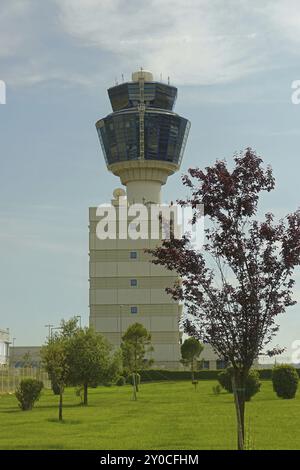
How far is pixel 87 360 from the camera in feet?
181

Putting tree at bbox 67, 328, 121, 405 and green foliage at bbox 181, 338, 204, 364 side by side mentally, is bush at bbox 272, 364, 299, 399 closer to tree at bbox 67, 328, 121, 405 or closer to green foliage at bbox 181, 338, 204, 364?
tree at bbox 67, 328, 121, 405

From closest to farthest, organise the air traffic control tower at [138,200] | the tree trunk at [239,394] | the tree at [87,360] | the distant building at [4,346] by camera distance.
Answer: the tree trunk at [239,394] → the tree at [87,360] → the air traffic control tower at [138,200] → the distant building at [4,346]

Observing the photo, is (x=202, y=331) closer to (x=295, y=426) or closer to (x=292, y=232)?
(x=292, y=232)

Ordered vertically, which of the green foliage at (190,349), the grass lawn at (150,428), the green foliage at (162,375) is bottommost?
the grass lawn at (150,428)

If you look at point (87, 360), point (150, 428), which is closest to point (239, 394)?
point (150, 428)

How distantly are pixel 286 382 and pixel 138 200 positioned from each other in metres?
110

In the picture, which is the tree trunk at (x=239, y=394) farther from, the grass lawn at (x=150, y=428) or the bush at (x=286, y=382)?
the bush at (x=286, y=382)

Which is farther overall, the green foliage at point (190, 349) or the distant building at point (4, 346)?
the distant building at point (4, 346)

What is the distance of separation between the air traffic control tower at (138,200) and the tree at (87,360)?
8352 cm

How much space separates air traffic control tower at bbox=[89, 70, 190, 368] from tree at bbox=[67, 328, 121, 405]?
83.5 m

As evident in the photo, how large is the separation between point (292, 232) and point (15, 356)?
566ft

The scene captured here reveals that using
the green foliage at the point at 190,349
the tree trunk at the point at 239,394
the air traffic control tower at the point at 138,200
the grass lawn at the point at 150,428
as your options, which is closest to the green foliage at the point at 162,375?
the green foliage at the point at 190,349

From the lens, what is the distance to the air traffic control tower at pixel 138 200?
147500 millimetres
